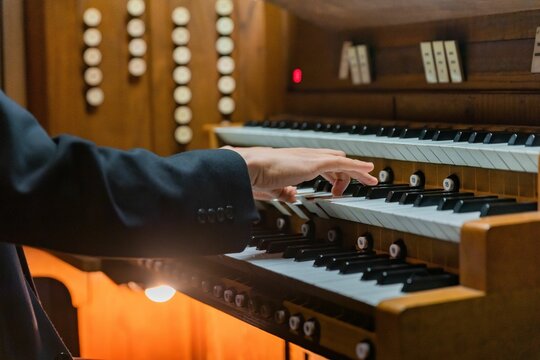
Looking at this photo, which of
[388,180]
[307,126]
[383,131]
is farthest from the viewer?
[307,126]

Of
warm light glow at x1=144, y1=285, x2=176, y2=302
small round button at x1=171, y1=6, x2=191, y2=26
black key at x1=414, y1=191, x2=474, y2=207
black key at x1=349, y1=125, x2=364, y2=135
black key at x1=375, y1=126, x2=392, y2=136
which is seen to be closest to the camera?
black key at x1=414, y1=191, x2=474, y2=207

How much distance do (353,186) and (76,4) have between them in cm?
153

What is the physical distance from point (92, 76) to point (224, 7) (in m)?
0.60

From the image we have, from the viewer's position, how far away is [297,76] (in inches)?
138

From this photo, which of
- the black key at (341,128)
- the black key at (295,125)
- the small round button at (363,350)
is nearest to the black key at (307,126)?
the black key at (295,125)

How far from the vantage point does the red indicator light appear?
3.50 meters

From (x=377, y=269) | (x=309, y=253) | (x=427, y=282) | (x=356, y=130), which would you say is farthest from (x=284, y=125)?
(x=427, y=282)

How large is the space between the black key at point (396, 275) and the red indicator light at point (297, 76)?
1.71 metres

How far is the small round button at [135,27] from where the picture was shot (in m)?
3.43

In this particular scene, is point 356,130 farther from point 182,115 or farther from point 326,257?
point 182,115

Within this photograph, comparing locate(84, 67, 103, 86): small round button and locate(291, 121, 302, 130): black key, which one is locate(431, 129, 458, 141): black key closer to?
locate(291, 121, 302, 130): black key

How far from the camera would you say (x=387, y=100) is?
2.96 meters

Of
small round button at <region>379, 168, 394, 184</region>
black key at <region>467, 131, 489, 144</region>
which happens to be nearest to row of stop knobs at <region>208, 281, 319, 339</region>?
small round button at <region>379, 168, 394, 184</region>

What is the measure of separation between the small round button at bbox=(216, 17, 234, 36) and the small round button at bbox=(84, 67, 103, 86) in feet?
1.69
